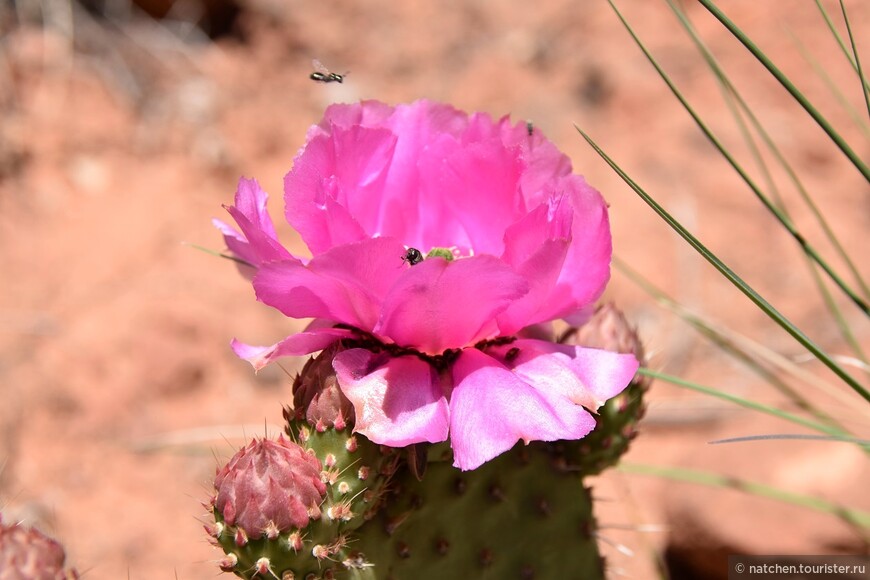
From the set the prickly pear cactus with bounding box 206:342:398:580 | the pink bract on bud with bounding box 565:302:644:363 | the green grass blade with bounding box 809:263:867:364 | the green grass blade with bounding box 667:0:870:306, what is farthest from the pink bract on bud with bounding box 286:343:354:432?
the green grass blade with bounding box 809:263:867:364

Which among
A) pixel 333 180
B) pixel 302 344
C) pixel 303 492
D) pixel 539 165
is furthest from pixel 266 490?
pixel 539 165

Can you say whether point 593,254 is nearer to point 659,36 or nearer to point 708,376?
point 708,376

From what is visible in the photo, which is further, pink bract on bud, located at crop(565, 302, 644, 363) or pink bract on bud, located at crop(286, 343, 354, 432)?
pink bract on bud, located at crop(565, 302, 644, 363)

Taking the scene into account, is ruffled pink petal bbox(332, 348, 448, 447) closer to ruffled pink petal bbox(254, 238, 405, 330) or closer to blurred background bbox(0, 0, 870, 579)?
ruffled pink petal bbox(254, 238, 405, 330)

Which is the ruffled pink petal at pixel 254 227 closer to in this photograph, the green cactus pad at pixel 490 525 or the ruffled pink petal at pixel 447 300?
the ruffled pink petal at pixel 447 300

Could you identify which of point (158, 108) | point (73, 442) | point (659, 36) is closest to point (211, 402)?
point (73, 442)

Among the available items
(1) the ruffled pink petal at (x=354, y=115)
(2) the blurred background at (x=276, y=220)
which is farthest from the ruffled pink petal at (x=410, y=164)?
(2) the blurred background at (x=276, y=220)
